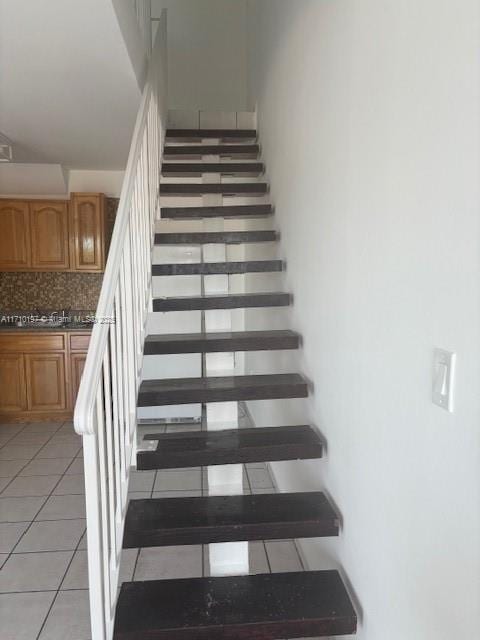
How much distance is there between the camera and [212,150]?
3998 mm

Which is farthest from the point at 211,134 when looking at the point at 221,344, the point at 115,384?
the point at 115,384

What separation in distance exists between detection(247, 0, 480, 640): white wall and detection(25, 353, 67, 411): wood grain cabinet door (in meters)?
3.29

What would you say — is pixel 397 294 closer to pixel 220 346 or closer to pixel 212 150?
pixel 220 346

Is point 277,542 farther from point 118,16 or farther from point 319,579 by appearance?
point 118,16

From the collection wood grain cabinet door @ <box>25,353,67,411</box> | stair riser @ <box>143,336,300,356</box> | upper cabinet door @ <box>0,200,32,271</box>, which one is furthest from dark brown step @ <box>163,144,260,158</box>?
wood grain cabinet door @ <box>25,353,67,411</box>

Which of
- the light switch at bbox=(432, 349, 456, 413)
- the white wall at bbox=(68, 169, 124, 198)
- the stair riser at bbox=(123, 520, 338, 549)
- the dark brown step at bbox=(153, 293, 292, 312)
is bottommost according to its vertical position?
the stair riser at bbox=(123, 520, 338, 549)

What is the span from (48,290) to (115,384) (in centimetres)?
393

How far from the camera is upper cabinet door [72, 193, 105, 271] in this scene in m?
4.96

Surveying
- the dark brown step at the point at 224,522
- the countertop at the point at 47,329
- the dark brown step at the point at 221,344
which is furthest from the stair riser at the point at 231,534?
the countertop at the point at 47,329

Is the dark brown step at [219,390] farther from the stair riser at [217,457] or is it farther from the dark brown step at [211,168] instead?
the dark brown step at [211,168]

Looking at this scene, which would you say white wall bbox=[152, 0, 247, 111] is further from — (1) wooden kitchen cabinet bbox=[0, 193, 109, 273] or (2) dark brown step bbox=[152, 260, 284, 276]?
(2) dark brown step bbox=[152, 260, 284, 276]

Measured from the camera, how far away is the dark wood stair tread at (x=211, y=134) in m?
4.18

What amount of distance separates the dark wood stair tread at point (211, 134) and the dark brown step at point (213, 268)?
175 centimetres

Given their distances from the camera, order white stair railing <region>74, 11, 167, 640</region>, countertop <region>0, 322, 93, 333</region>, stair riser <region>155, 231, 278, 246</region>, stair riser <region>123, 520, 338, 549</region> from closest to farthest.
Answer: white stair railing <region>74, 11, 167, 640</region> → stair riser <region>123, 520, 338, 549</region> → stair riser <region>155, 231, 278, 246</region> → countertop <region>0, 322, 93, 333</region>
